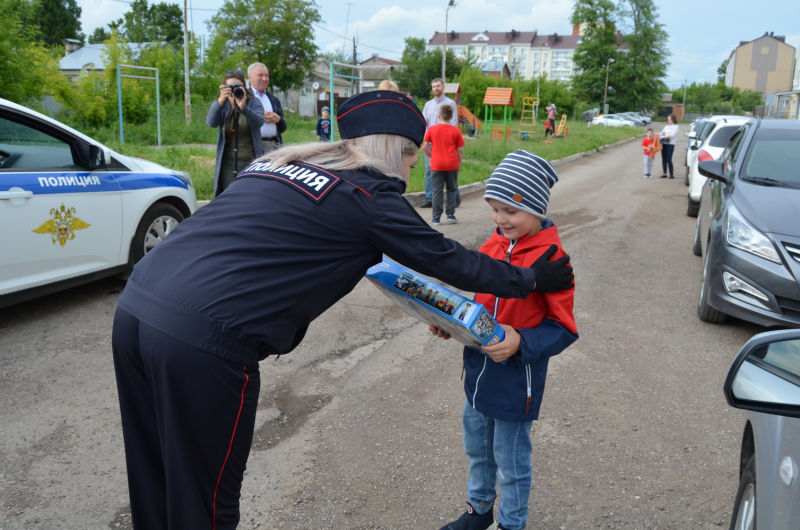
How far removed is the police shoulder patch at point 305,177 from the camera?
1905 mm

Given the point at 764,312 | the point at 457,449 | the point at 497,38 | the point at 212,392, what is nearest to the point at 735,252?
the point at 764,312

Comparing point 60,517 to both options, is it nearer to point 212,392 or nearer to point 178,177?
point 212,392

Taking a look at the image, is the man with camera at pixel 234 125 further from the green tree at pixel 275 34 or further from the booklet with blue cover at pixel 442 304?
the green tree at pixel 275 34

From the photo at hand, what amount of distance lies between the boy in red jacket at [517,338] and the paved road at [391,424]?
0.60 metres

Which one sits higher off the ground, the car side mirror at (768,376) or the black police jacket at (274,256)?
the black police jacket at (274,256)

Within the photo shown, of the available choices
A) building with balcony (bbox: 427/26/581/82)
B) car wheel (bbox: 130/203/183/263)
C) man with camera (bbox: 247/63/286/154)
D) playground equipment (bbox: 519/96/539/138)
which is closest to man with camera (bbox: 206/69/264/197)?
man with camera (bbox: 247/63/286/154)

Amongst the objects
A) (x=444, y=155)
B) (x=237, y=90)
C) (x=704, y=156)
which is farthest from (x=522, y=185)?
(x=704, y=156)

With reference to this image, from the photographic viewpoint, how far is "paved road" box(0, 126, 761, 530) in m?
3.00

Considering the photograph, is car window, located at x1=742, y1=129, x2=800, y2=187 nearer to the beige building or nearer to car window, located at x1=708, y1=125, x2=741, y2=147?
car window, located at x1=708, y1=125, x2=741, y2=147

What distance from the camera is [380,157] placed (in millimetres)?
2092

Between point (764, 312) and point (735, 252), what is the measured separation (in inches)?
20.4

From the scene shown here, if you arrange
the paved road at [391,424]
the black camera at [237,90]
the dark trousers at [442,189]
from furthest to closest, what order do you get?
the dark trousers at [442,189] → the black camera at [237,90] → the paved road at [391,424]

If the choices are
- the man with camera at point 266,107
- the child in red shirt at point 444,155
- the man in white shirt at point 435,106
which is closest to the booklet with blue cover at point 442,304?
the man with camera at point 266,107

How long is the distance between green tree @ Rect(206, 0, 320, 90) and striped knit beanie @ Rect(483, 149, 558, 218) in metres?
45.7
